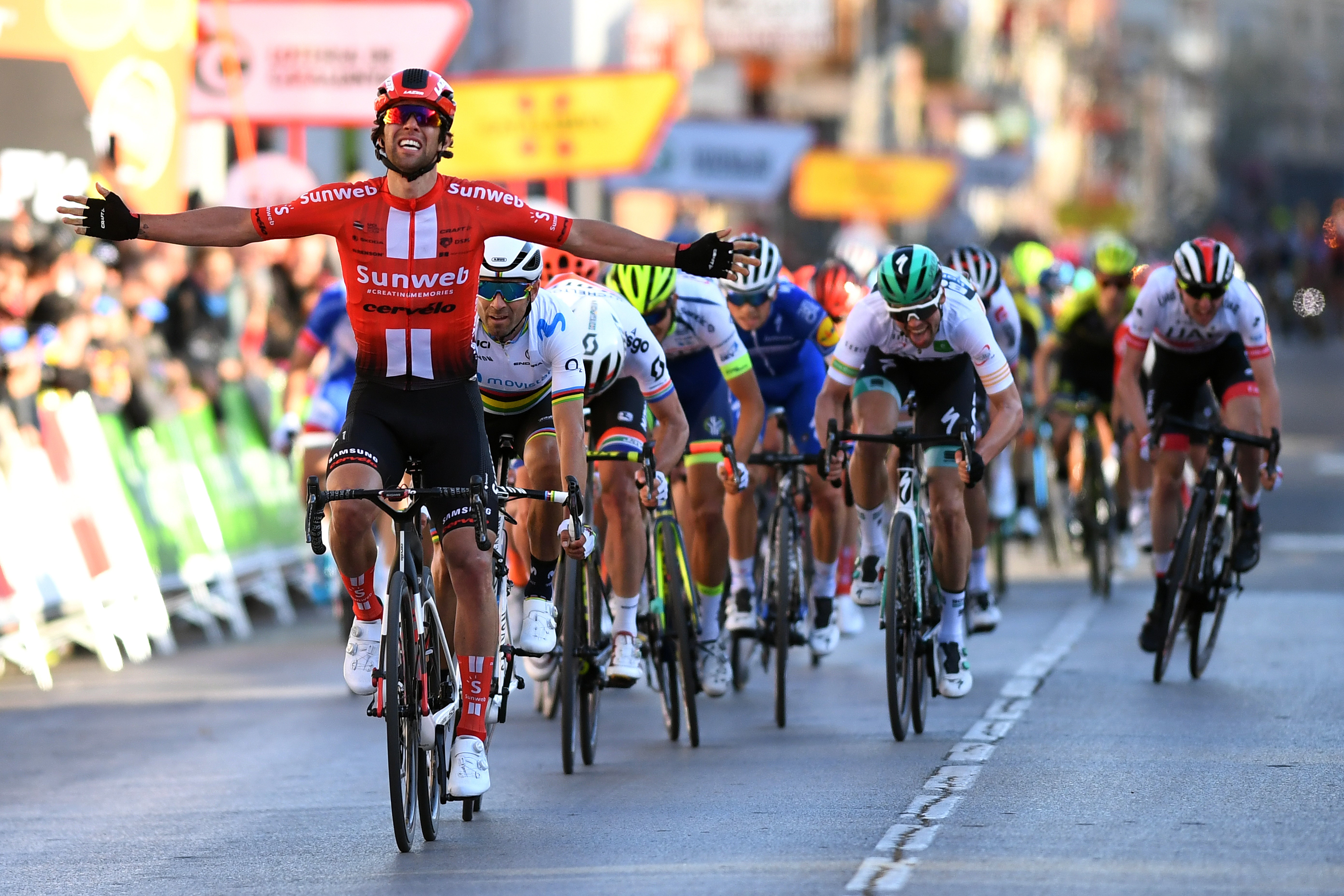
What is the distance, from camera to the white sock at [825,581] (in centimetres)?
1154

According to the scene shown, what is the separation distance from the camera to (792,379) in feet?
39.0

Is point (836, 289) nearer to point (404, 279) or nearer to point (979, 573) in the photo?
point (979, 573)

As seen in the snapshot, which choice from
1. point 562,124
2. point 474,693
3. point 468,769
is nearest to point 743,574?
point 474,693

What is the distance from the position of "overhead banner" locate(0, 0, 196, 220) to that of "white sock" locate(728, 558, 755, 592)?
5343 millimetres

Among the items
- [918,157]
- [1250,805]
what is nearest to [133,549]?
[1250,805]

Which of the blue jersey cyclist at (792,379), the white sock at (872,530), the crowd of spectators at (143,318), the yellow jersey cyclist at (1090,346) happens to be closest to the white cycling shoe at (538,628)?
the blue jersey cyclist at (792,379)

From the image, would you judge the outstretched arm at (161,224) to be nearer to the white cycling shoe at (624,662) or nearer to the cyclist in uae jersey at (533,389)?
the cyclist in uae jersey at (533,389)

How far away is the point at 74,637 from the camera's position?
1343cm

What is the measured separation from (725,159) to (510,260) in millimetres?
19952

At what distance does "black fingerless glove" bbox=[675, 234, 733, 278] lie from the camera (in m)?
7.45

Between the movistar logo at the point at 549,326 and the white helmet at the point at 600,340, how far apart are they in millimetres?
256

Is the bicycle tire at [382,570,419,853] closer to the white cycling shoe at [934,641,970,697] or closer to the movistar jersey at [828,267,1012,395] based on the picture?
the white cycling shoe at [934,641,970,697]

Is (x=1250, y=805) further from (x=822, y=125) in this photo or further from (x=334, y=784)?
(x=822, y=125)

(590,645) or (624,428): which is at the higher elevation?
(624,428)
